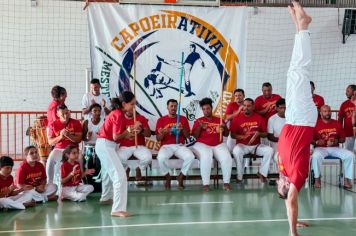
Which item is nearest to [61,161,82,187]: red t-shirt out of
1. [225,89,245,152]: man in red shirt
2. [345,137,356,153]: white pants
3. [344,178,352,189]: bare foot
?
[225,89,245,152]: man in red shirt

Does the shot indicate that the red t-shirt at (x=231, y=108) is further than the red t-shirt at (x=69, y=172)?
Yes

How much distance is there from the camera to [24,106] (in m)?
11.9

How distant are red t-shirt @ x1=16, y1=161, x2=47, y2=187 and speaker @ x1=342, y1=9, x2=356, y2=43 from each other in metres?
7.61

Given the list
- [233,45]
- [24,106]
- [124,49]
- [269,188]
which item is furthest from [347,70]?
[24,106]

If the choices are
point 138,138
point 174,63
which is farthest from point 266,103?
point 138,138

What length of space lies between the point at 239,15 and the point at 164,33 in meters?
1.36

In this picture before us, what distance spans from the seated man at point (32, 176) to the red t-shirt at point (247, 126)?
3239 millimetres

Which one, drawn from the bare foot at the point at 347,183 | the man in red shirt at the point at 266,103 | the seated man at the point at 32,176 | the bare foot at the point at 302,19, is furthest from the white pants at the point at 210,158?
the bare foot at the point at 302,19

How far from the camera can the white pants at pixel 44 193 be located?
727cm

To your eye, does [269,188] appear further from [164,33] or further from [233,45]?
[164,33]

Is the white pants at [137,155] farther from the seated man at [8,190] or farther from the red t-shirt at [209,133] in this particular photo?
the seated man at [8,190]

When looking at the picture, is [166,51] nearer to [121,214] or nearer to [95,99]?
[95,99]

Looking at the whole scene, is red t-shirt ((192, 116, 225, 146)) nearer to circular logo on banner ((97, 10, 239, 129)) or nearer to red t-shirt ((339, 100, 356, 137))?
circular logo on banner ((97, 10, 239, 129))

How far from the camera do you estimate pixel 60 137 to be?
7.82 meters
